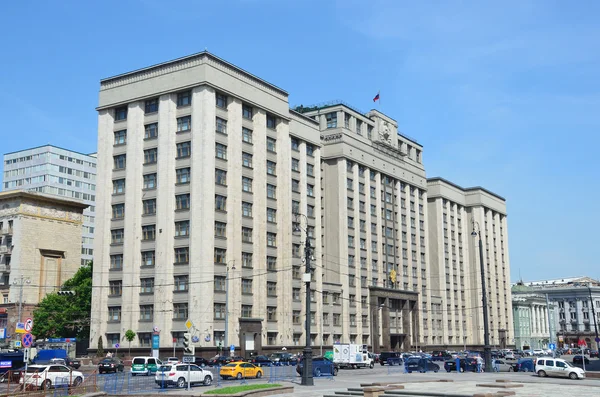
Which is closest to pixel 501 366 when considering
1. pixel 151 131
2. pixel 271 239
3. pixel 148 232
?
pixel 271 239

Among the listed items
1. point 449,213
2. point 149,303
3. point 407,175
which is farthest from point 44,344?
point 449,213

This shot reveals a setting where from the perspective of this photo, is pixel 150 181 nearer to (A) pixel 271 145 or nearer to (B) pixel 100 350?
(A) pixel 271 145

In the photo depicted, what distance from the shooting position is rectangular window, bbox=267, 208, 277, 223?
8850 centimetres

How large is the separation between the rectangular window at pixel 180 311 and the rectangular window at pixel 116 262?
33.3 feet

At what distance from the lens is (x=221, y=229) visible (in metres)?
80.4

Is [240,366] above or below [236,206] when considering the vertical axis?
below

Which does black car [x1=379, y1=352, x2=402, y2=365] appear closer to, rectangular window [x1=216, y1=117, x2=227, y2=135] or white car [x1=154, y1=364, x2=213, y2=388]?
rectangular window [x1=216, y1=117, x2=227, y2=135]

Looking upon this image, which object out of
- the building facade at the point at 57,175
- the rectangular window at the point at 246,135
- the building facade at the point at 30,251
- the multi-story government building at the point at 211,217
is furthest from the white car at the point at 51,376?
the building facade at the point at 57,175

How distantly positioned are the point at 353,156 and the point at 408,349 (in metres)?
34.3

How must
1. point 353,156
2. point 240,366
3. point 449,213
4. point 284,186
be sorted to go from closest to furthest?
point 240,366
point 284,186
point 353,156
point 449,213

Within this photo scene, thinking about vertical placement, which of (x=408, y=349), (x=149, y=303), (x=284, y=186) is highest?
(x=284, y=186)

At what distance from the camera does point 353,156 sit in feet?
360

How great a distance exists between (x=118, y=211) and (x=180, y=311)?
16.7 m

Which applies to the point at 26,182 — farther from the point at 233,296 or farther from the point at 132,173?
the point at 233,296
